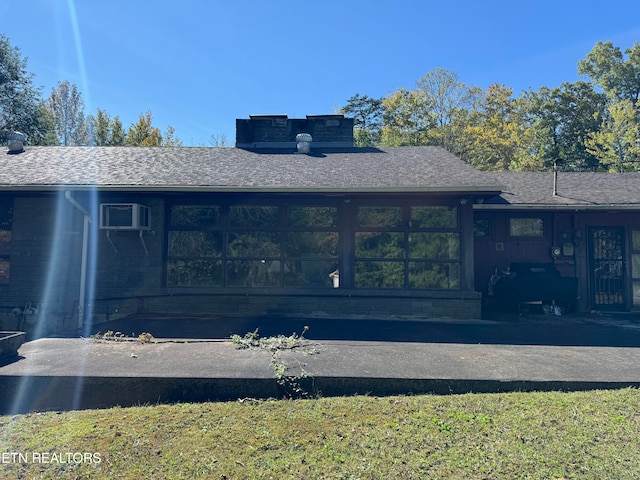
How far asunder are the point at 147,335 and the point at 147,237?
113 inches

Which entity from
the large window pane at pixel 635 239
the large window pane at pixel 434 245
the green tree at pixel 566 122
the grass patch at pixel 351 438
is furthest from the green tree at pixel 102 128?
the large window pane at pixel 635 239

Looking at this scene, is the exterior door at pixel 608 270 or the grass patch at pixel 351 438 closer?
the grass patch at pixel 351 438

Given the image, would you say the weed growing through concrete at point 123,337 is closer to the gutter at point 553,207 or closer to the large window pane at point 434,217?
the large window pane at point 434,217

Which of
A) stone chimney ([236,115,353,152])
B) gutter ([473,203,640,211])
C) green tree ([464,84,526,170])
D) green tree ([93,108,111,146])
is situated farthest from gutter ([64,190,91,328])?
green tree ([464,84,526,170])

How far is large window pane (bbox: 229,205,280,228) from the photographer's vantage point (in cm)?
803

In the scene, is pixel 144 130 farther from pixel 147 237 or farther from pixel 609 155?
pixel 609 155

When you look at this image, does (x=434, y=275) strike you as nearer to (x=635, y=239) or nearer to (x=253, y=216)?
(x=253, y=216)

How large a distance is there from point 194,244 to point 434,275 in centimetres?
490

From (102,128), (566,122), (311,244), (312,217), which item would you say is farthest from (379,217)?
(102,128)

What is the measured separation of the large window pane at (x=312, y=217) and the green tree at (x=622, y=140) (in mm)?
17800

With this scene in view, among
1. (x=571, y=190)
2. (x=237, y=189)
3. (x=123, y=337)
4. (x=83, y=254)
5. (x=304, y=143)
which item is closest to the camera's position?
(x=123, y=337)

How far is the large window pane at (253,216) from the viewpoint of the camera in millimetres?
8031

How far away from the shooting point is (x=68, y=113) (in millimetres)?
27578

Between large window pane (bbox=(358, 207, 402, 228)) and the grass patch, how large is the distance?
4482 mm
